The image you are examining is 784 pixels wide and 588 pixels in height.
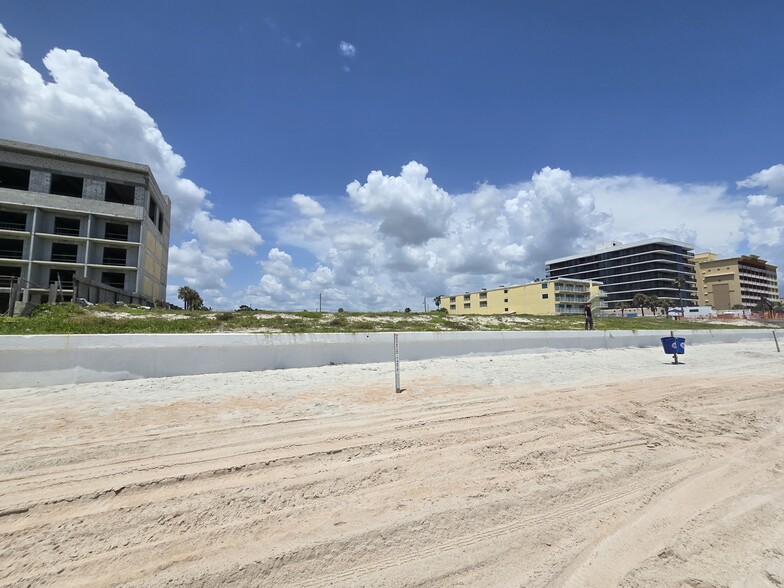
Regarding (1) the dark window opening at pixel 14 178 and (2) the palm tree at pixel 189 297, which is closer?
(1) the dark window opening at pixel 14 178

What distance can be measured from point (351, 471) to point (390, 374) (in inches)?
272

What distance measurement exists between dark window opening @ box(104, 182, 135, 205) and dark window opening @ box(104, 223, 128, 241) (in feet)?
9.97

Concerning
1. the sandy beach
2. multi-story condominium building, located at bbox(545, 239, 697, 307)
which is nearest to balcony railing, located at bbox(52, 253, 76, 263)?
the sandy beach

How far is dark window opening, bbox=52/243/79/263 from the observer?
39.7 meters

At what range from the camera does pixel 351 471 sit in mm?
4293

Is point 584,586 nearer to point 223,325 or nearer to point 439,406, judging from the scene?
point 439,406

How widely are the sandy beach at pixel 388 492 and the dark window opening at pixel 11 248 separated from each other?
147 ft

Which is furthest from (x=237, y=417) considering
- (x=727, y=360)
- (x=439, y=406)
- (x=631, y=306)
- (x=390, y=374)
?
(x=631, y=306)

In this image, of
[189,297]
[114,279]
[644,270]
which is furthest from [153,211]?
[644,270]

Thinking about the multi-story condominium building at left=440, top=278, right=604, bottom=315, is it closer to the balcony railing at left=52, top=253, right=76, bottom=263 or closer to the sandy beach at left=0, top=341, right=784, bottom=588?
the balcony railing at left=52, top=253, right=76, bottom=263

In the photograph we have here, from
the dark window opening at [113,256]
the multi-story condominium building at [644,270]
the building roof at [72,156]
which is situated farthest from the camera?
the multi-story condominium building at [644,270]

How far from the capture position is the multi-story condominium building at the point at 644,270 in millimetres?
115625

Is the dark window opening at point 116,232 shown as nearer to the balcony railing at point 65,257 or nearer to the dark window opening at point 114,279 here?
the balcony railing at point 65,257

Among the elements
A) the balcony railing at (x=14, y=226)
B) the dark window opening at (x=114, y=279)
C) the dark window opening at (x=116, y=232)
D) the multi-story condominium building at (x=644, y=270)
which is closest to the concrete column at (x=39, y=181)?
the balcony railing at (x=14, y=226)
